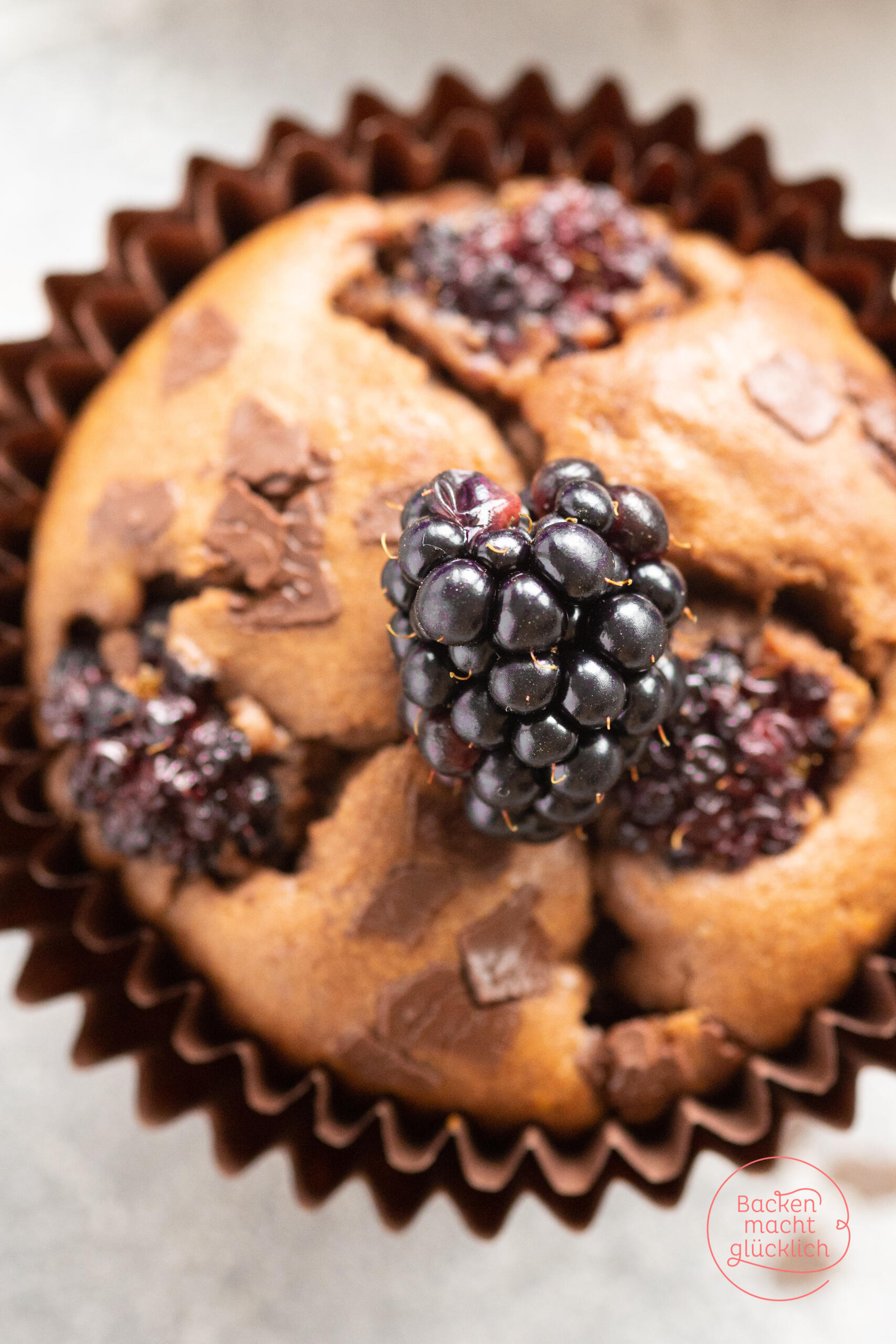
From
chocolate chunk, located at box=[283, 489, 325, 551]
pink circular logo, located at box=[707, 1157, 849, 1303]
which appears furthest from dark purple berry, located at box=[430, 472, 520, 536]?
pink circular logo, located at box=[707, 1157, 849, 1303]

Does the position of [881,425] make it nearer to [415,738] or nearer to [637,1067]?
[415,738]

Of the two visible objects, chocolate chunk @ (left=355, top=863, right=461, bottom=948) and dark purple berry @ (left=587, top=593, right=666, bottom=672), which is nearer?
dark purple berry @ (left=587, top=593, right=666, bottom=672)

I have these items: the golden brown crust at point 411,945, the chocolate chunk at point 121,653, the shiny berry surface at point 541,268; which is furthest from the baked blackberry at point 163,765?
the shiny berry surface at point 541,268

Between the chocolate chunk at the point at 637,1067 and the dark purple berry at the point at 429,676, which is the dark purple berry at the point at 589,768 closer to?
the dark purple berry at the point at 429,676

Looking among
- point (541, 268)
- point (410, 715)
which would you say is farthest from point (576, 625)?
point (541, 268)

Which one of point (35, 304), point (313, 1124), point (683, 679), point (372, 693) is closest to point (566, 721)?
point (683, 679)

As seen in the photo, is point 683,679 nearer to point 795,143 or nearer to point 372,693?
point 372,693

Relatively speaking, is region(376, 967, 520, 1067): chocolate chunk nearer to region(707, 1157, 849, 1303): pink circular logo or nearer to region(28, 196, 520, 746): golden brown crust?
region(28, 196, 520, 746): golden brown crust
